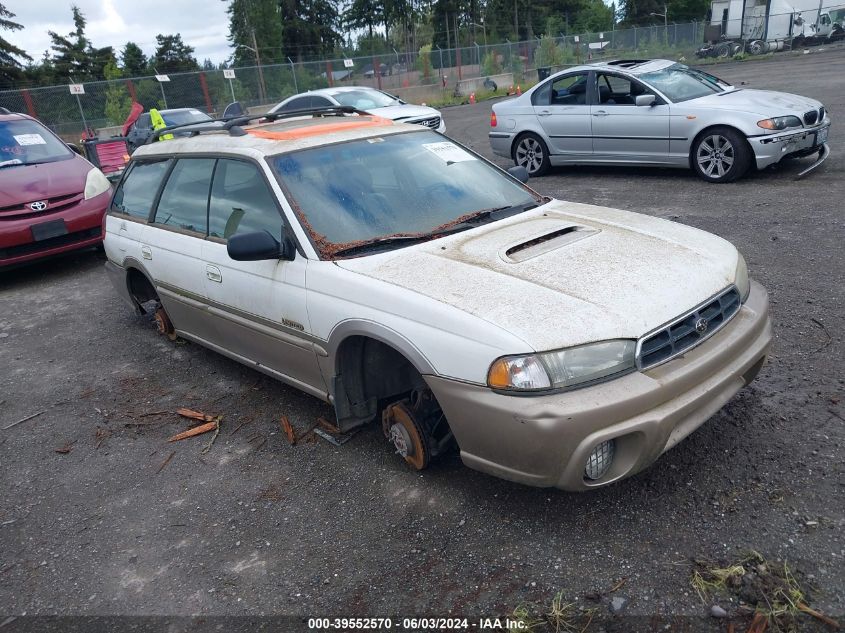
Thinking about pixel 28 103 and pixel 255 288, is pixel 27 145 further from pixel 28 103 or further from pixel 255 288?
pixel 28 103

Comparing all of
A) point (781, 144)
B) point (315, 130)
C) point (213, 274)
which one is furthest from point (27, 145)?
point (781, 144)

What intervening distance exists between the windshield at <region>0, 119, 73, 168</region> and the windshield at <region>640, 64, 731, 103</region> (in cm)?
762

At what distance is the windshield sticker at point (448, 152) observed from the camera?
417 cm

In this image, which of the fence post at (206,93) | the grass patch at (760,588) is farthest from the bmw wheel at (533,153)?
the fence post at (206,93)

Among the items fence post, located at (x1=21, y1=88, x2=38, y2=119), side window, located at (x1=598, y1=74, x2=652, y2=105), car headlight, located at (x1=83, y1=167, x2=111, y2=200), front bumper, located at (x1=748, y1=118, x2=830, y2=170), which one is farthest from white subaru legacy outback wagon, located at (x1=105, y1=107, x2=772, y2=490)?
fence post, located at (x1=21, y1=88, x2=38, y2=119)

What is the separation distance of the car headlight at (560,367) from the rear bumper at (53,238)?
21.2ft

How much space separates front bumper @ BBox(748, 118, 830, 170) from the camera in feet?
25.9

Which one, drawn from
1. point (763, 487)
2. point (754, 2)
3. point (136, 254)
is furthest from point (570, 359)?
point (754, 2)

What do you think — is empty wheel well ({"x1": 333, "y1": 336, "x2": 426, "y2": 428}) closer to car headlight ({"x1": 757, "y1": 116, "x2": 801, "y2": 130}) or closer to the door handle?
the door handle

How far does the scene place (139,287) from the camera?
545cm

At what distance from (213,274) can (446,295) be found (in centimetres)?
184

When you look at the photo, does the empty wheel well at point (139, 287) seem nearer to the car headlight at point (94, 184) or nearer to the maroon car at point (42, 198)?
the maroon car at point (42, 198)

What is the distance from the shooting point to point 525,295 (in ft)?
9.17

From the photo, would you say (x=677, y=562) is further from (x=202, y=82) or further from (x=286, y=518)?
(x=202, y=82)
